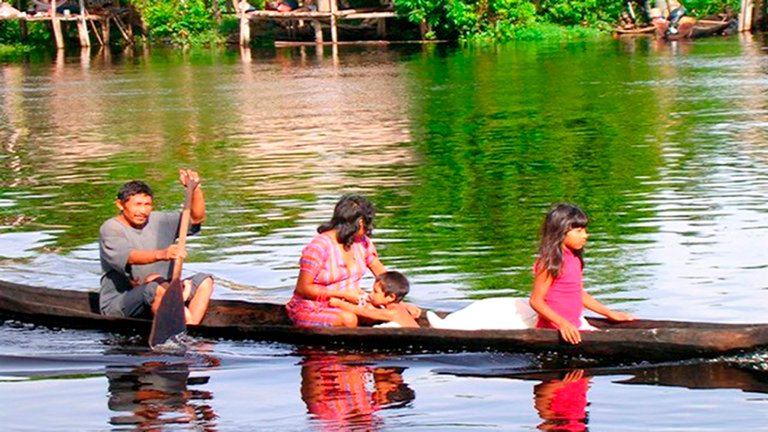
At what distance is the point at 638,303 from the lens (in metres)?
11.3

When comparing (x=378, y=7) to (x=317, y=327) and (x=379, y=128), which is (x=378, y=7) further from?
(x=317, y=327)

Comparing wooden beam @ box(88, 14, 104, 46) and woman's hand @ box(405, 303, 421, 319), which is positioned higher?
woman's hand @ box(405, 303, 421, 319)

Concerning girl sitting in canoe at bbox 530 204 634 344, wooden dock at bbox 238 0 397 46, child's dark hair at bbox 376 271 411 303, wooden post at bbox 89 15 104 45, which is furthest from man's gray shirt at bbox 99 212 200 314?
wooden post at bbox 89 15 104 45

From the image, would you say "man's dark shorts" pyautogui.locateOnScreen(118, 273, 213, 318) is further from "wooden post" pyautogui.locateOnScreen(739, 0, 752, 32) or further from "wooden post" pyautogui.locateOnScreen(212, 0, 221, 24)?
"wooden post" pyautogui.locateOnScreen(212, 0, 221, 24)

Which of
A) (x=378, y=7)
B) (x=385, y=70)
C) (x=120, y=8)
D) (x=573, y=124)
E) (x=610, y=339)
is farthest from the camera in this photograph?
(x=120, y=8)

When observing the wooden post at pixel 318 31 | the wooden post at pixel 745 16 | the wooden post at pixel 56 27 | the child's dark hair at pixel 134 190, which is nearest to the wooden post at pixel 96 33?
the wooden post at pixel 56 27

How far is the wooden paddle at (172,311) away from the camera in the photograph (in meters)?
9.92

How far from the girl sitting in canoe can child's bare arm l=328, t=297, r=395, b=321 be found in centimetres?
105

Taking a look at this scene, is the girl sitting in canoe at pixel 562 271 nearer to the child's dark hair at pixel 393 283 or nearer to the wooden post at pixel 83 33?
the child's dark hair at pixel 393 283

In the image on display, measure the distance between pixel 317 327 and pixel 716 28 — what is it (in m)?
41.0

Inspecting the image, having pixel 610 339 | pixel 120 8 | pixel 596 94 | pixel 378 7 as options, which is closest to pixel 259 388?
pixel 610 339

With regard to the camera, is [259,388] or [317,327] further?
[317,327]

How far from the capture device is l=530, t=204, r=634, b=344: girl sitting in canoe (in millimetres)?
8750

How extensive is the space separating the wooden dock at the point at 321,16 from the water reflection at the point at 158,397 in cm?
4103
